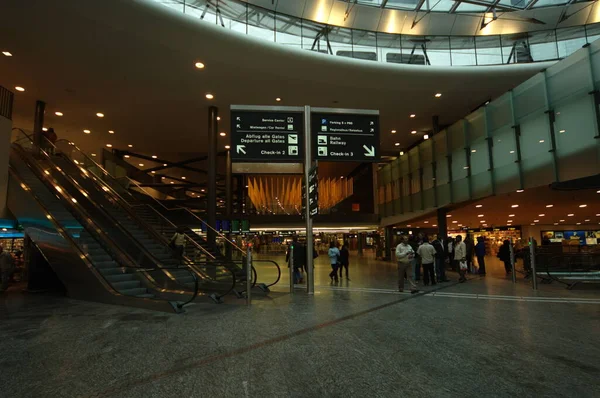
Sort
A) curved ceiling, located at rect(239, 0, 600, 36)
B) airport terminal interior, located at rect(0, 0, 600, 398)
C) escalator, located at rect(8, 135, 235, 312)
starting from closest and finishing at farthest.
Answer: airport terminal interior, located at rect(0, 0, 600, 398)
escalator, located at rect(8, 135, 235, 312)
curved ceiling, located at rect(239, 0, 600, 36)

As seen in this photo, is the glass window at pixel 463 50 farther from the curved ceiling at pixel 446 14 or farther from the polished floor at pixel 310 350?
the polished floor at pixel 310 350

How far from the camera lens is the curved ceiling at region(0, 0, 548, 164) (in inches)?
407

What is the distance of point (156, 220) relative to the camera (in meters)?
12.6

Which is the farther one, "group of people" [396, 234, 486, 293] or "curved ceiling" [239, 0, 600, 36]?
"curved ceiling" [239, 0, 600, 36]

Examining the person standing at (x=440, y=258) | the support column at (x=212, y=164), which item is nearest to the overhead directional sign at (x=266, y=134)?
the person standing at (x=440, y=258)

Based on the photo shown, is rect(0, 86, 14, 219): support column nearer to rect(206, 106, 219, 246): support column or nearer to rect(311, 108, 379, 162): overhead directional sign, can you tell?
rect(206, 106, 219, 246): support column

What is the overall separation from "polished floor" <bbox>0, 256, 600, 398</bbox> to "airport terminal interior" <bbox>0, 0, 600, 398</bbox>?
0.04 m

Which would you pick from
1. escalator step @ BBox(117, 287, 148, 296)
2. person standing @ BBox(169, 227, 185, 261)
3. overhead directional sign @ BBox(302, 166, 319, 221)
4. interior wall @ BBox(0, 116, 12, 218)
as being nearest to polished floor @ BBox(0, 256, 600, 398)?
escalator step @ BBox(117, 287, 148, 296)

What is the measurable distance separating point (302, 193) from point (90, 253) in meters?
6.43

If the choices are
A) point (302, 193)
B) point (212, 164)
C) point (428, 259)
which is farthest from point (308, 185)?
point (212, 164)

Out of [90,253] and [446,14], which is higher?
[446,14]

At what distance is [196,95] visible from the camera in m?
15.2

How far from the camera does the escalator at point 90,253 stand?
829 cm

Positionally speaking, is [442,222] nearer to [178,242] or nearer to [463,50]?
[463,50]
